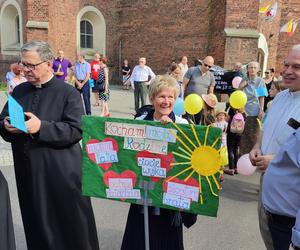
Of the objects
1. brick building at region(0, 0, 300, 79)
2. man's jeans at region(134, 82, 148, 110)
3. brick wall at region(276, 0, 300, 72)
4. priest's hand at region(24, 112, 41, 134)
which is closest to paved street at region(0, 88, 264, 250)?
priest's hand at region(24, 112, 41, 134)

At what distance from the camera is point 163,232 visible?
2.67m

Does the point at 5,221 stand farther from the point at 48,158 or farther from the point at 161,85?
the point at 161,85

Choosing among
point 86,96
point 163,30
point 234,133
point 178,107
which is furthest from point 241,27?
Answer: point 178,107

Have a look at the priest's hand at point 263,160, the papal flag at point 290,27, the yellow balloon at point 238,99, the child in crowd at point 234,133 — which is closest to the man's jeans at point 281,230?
the priest's hand at point 263,160

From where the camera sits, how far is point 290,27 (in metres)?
19.4

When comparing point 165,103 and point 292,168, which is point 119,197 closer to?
point 165,103

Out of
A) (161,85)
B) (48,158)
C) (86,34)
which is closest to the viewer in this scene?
(161,85)

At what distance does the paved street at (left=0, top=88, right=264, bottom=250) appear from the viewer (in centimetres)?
385

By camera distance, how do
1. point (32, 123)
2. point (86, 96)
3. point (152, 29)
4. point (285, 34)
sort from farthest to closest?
1. point (285, 34)
2. point (152, 29)
3. point (86, 96)
4. point (32, 123)

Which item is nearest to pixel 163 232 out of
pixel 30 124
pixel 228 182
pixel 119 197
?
pixel 119 197

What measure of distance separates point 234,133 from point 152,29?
48.5ft

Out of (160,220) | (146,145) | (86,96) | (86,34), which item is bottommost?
(86,96)

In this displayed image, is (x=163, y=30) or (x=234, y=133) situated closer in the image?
(x=234, y=133)

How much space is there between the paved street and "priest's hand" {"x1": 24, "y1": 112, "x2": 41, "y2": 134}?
1732 millimetres
